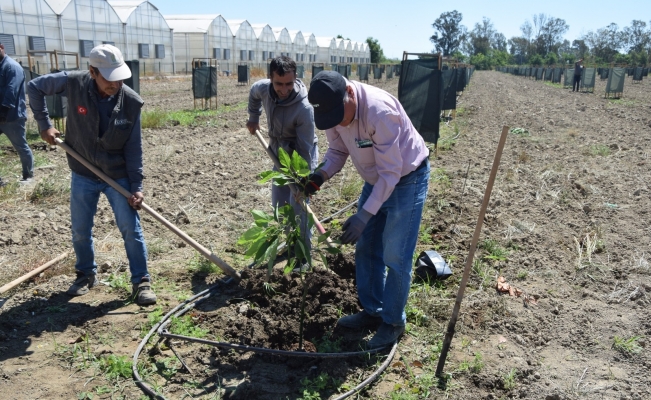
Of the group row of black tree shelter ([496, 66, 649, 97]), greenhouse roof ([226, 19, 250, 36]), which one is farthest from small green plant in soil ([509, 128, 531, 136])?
greenhouse roof ([226, 19, 250, 36])

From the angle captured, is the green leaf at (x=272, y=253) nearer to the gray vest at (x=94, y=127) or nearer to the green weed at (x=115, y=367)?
the green weed at (x=115, y=367)

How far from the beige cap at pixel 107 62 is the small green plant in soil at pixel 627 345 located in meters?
3.63

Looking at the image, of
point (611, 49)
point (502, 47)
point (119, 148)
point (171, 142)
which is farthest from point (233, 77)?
point (502, 47)

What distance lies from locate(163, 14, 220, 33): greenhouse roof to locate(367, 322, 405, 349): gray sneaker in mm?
32669

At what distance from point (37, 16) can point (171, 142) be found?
1558 cm

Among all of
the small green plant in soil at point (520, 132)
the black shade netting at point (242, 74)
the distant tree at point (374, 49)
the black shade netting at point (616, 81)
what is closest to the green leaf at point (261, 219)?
the small green plant in soil at point (520, 132)

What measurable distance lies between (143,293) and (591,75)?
30323 millimetres

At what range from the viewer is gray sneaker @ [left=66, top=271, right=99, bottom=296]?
3934mm

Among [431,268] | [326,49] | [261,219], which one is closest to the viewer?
[261,219]

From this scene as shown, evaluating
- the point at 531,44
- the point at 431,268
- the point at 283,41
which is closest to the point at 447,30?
the point at 531,44

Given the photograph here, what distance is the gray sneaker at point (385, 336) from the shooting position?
10.9 feet

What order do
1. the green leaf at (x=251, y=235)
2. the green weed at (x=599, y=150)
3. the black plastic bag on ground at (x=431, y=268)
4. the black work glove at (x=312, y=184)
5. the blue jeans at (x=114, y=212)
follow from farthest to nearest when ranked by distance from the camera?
1. the green weed at (x=599, y=150)
2. the black plastic bag on ground at (x=431, y=268)
3. the blue jeans at (x=114, y=212)
4. the black work glove at (x=312, y=184)
5. the green leaf at (x=251, y=235)

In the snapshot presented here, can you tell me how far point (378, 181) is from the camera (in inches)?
114

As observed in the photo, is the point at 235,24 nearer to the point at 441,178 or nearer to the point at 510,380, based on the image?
the point at 441,178
